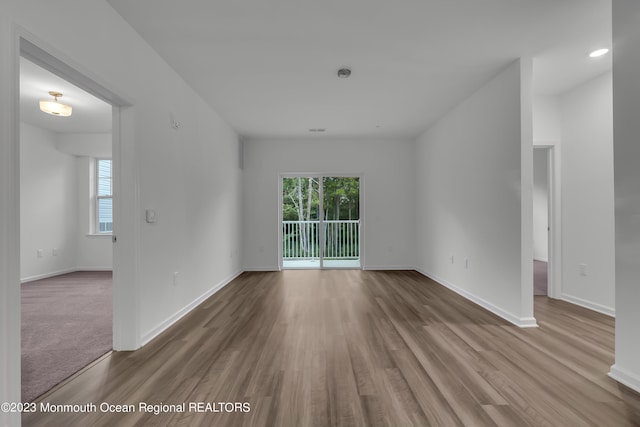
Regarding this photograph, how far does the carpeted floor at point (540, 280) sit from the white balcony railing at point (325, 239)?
3042mm

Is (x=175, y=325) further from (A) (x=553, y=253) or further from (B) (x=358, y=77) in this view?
(A) (x=553, y=253)

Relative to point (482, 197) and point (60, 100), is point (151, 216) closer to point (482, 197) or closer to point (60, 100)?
point (60, 100)

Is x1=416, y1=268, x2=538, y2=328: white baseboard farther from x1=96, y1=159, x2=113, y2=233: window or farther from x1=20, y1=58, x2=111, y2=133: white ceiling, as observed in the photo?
x1=96, y1=159, x2=113, y2=233: window

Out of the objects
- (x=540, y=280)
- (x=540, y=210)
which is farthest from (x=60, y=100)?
(x=540, y=210)

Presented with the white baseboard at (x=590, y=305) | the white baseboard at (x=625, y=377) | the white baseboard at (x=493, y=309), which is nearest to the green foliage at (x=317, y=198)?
the white baseboard at (x=493, y=309)

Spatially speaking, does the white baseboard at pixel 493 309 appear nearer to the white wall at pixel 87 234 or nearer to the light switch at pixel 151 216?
the light switch at pixel 151 216

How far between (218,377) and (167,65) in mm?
2786

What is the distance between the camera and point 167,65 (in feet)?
9.46

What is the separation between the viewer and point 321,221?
5934 mm

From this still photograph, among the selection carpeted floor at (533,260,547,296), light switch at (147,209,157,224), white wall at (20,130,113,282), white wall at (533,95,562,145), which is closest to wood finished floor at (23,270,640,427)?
carpeted floor at (533,260,547,296)

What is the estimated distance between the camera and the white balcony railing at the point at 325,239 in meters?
6.17

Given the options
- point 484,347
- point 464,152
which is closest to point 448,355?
point 484,347

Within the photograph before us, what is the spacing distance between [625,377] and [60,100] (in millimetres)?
6559

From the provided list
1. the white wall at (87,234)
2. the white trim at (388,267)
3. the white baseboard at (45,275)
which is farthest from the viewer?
the white wall at (87,234)
